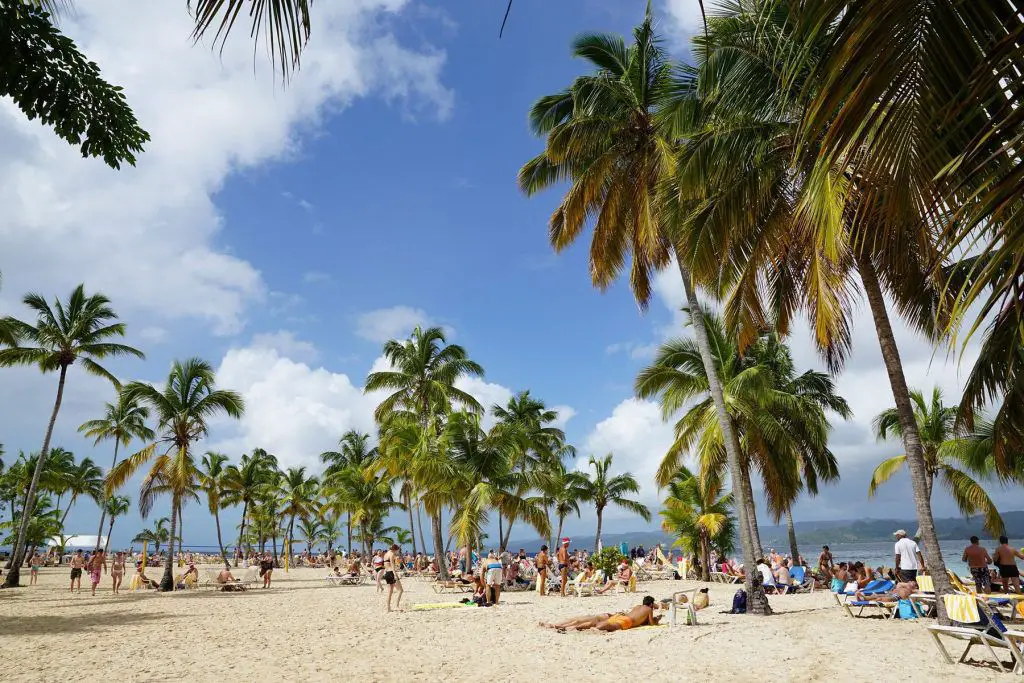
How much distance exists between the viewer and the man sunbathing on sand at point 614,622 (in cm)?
1202

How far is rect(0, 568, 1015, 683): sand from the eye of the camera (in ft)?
27.2

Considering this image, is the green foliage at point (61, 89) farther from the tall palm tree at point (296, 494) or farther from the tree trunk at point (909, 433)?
the tall palm tree at point (296, 494)

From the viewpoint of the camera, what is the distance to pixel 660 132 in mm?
14336

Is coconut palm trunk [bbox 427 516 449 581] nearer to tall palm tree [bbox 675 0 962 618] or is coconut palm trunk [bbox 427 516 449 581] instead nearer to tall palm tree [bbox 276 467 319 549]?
tall palm tree [bbox 675 0 962 618]

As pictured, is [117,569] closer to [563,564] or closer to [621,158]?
[563,564]

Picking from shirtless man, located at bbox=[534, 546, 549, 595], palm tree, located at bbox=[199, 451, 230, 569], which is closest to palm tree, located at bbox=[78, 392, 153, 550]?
palm tree, located at bbox=[199, 451, 230, 569]

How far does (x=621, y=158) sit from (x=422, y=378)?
17.9m

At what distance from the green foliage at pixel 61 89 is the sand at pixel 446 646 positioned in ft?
21.9

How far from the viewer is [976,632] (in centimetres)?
760

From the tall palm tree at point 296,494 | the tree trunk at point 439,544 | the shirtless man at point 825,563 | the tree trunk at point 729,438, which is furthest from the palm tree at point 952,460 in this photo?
the tall palm tree at point 296,494

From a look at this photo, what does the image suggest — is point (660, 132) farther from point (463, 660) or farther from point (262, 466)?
point (262, 466)

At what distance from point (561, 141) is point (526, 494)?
13.9 m

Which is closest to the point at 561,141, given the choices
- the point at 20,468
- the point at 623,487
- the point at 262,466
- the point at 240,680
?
the point at 240,680

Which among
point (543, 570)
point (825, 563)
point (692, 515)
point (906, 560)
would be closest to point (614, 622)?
point (906, 560)
